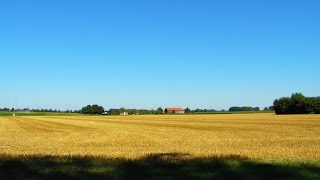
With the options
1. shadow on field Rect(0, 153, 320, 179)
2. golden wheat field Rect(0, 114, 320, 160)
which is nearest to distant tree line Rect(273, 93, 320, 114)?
golden wheat field Rect(0, 114, 320, 160)

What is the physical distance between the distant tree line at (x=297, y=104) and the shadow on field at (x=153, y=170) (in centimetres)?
12303

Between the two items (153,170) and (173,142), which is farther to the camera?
(173,142)

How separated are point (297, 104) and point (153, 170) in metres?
133

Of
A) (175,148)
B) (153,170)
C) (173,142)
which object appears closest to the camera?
(153,170)

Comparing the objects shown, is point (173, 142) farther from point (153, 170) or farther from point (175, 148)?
point (153, 170)

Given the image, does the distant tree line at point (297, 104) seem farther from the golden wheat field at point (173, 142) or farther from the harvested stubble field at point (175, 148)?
the harvested stubble field at point (175, 148)

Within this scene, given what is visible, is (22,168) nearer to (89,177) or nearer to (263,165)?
(89,177)

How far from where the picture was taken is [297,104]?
5453 inches

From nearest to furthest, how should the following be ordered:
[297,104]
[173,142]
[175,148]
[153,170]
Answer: [153,170]
[175,148]
[173,142]
[297,104]

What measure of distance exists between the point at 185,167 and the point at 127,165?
1597 millimetres

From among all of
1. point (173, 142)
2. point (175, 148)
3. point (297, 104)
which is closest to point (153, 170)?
point (175, 148)

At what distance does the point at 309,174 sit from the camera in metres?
11.1

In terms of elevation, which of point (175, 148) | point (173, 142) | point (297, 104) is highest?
point (297, 104)

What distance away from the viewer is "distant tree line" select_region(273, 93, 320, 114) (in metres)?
131
